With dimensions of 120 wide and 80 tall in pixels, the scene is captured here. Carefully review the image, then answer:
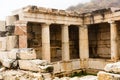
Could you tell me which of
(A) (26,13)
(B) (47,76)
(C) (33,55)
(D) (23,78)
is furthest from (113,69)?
(A) (26,13)

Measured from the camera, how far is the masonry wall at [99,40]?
16594 mm

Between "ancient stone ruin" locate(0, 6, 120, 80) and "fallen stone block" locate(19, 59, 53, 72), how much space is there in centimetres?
280

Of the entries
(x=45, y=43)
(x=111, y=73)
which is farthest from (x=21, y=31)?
(x=111, y=73)

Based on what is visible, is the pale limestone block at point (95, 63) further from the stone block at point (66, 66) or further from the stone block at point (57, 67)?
the stone block at point (57, 67)

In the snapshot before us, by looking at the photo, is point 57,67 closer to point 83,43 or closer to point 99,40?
point 83,43

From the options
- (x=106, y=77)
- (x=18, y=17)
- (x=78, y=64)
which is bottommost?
(x=78, y=64)

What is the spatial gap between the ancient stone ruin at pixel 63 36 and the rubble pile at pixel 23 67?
8.30 feet

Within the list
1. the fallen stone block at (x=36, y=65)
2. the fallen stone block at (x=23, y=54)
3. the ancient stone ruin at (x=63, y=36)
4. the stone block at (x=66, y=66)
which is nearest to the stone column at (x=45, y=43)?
the ancient stone ruin at (x=63, y=36)

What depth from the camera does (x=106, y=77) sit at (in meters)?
4.34

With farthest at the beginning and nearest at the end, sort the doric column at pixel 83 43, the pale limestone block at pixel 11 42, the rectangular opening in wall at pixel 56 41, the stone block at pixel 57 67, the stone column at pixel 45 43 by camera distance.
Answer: the doric column at pixel 83 43, the rectangular opening in wall at pixel 56 41, the stone block at pixel 57 67, the stone column at pixel 45 43, the pale limestone block at pixel 11 42

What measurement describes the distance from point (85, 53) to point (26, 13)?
6184 millimetres

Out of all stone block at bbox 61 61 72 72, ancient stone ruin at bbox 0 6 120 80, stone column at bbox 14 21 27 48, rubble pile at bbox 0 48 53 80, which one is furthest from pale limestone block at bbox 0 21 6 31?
rubble pile at bbox 0 48 53 80

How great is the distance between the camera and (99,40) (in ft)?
56.2

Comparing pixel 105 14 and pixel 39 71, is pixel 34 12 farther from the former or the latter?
pixel 39 71
